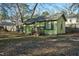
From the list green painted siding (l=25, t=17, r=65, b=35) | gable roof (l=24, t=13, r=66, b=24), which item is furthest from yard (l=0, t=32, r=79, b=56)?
gable roof (l=24, t=13, r=66, b=24)

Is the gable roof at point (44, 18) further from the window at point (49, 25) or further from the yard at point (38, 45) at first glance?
the yard at point (38, 45)

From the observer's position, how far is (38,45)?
250cm

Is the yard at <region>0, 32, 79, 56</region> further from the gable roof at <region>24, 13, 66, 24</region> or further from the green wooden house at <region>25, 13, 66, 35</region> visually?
the gable roof at <region>24, 13, 66, 24</region>

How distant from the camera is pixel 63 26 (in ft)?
8.18

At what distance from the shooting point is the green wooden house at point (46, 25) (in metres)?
2.50

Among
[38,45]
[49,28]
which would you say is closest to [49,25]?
[49,28]

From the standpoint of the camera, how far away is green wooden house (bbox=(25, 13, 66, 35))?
8.21ft

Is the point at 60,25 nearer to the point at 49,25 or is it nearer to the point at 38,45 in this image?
the point at 49,25

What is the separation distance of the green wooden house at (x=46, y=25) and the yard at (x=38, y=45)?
61mm

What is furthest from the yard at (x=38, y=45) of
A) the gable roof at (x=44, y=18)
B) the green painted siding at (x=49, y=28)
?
the gable roof at (x=44, y=18)

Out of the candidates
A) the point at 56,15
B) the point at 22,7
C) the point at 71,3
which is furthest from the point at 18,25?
the point at 71,3

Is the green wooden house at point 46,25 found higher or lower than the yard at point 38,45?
higher

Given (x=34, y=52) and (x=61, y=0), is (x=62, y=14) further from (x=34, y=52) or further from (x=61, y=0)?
(x=34, y=52)

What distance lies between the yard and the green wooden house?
0.06 metres
